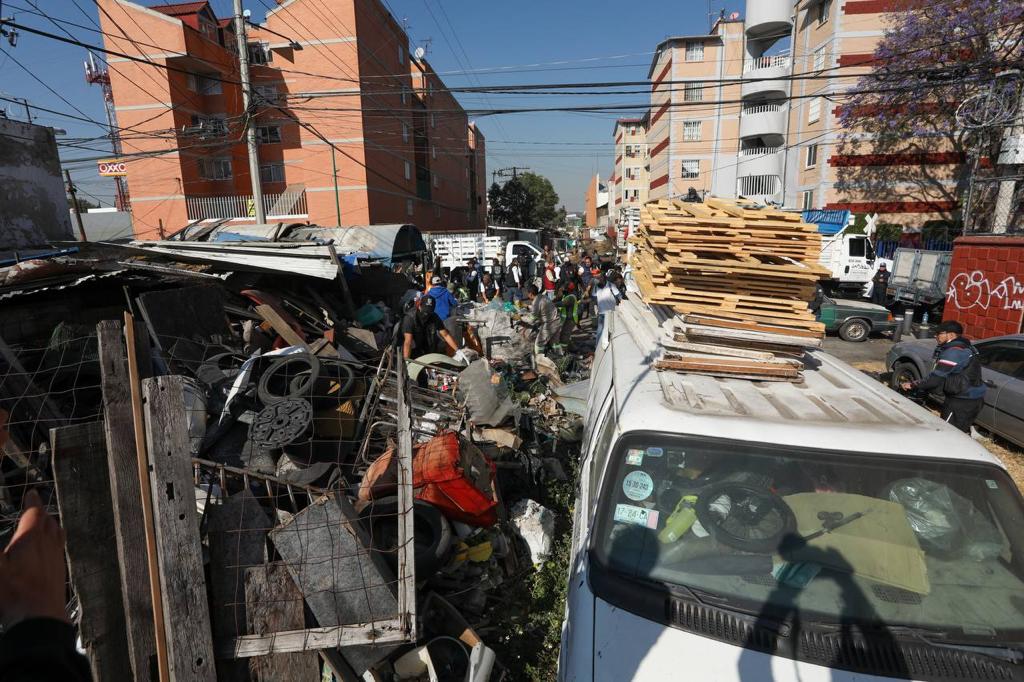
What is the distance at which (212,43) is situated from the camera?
26016 millimetres

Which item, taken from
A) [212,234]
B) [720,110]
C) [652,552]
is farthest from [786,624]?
[720,110]

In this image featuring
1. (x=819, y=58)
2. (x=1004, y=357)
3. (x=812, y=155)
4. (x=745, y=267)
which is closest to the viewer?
(x=745, y=267)

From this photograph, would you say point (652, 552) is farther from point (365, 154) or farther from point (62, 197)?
point (365, 154)

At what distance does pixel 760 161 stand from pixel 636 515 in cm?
3567

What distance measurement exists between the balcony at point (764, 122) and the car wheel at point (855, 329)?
24158 mm

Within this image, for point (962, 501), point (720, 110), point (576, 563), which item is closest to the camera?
point (962, 501)

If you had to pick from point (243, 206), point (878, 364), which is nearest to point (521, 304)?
point (878, 364)

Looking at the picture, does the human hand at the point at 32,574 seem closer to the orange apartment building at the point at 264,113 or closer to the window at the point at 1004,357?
the window at the point at 1004,357

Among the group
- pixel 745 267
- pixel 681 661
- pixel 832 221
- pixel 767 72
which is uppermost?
pixel 767 72

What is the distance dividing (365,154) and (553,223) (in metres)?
63.2

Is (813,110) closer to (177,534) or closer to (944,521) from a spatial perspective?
(944,521)

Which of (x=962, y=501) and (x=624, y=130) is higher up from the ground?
(x=624, y=130)

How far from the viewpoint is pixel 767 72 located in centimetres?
3300

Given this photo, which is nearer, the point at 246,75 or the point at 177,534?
the point at 177,534
